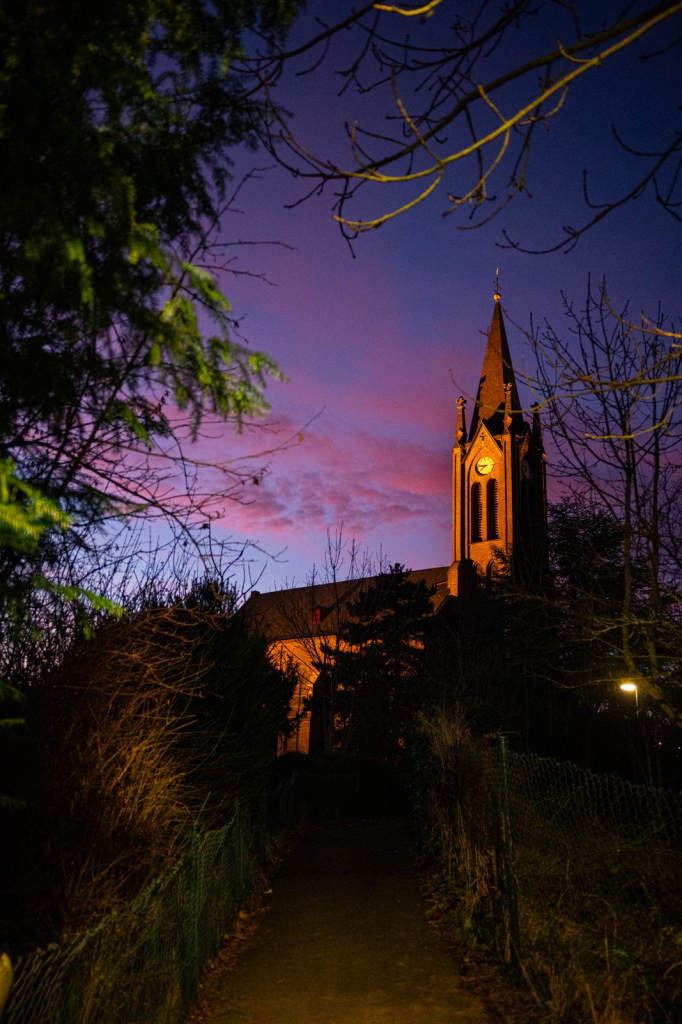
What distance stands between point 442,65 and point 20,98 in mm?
1641

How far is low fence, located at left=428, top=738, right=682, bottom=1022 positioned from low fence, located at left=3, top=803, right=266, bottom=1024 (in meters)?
2.37

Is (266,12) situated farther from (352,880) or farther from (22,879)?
(352,880)

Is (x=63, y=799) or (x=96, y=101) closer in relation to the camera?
(x=96, y=101)

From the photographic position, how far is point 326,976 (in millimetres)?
6496

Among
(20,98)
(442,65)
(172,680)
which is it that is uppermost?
(442,65)

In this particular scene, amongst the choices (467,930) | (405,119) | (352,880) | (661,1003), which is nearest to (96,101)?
(405,119)

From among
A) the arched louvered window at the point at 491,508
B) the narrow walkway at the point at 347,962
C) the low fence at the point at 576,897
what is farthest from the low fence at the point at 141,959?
the arched louvered window at the point at 491,508

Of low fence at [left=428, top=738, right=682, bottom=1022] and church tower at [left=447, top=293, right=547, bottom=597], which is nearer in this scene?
low fence at [left=428, top=738, right=682, bottom=1022]

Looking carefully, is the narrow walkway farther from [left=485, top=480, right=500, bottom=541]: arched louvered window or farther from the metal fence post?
[left=485, top=480, right=500, bottom=541]: arched louvered window

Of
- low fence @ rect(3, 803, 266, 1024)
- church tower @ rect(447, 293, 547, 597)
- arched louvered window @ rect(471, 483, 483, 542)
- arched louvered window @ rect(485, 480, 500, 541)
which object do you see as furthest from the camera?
arched louvered window @ rect(471, 483, 483, 542)

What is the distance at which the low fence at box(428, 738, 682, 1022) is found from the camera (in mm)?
4555

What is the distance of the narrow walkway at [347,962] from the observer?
5574mm

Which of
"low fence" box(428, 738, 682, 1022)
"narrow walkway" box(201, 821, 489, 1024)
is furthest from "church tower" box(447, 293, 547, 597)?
"low fence" box(428, 738, 682, 1022)

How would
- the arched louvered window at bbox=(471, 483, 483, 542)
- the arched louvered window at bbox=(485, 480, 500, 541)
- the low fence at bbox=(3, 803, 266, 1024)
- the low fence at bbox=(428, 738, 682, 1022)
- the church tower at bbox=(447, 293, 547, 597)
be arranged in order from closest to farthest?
1. the low fence at bbox=(3, 803, 266, 1024)
2. the low fence at bbox=(428, 738, 682, 1022)
3. the church tower at bbox=(447, 293, 547, 597)
4. the arched louvered window at bbox=(485, 480, 500, 541)
5. the arched louvered window at bbox=(471, 483, 483, 542)
